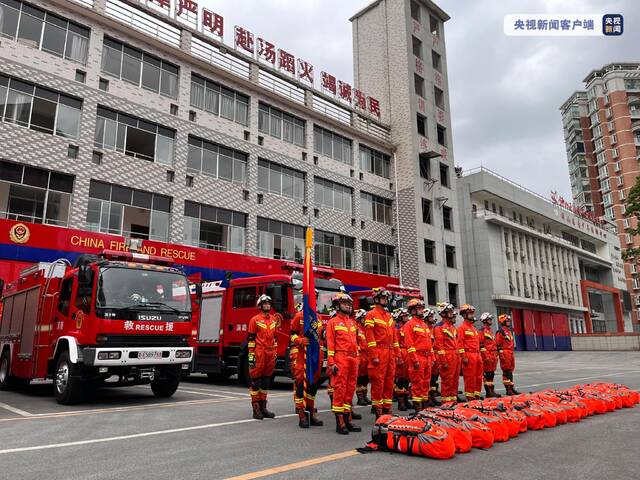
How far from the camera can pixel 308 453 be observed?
5.41 meters

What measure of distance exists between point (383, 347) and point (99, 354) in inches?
203

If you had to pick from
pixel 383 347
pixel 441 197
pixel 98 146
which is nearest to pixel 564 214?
pixel 441 197

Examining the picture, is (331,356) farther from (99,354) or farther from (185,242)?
(185,242)

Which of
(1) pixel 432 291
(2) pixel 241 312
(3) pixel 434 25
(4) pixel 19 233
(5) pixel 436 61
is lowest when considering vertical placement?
(2) pixel 241 312

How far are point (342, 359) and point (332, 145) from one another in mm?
25756

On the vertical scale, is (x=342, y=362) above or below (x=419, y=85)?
below

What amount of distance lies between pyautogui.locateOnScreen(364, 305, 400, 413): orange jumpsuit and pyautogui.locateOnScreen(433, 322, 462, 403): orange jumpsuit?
6.53 feet

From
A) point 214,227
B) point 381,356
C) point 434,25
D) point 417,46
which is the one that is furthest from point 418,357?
point 434,25

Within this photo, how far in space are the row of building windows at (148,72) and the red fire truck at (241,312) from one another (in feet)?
39.6

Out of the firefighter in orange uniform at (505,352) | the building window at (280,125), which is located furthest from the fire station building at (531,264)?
the firefighter in orange uniform at (505,352)

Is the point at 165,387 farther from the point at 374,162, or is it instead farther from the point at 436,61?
the point at 436,61

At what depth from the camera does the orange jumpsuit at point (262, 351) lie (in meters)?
7.94

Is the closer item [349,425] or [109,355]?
[349,425]

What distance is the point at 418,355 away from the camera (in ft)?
29.6
